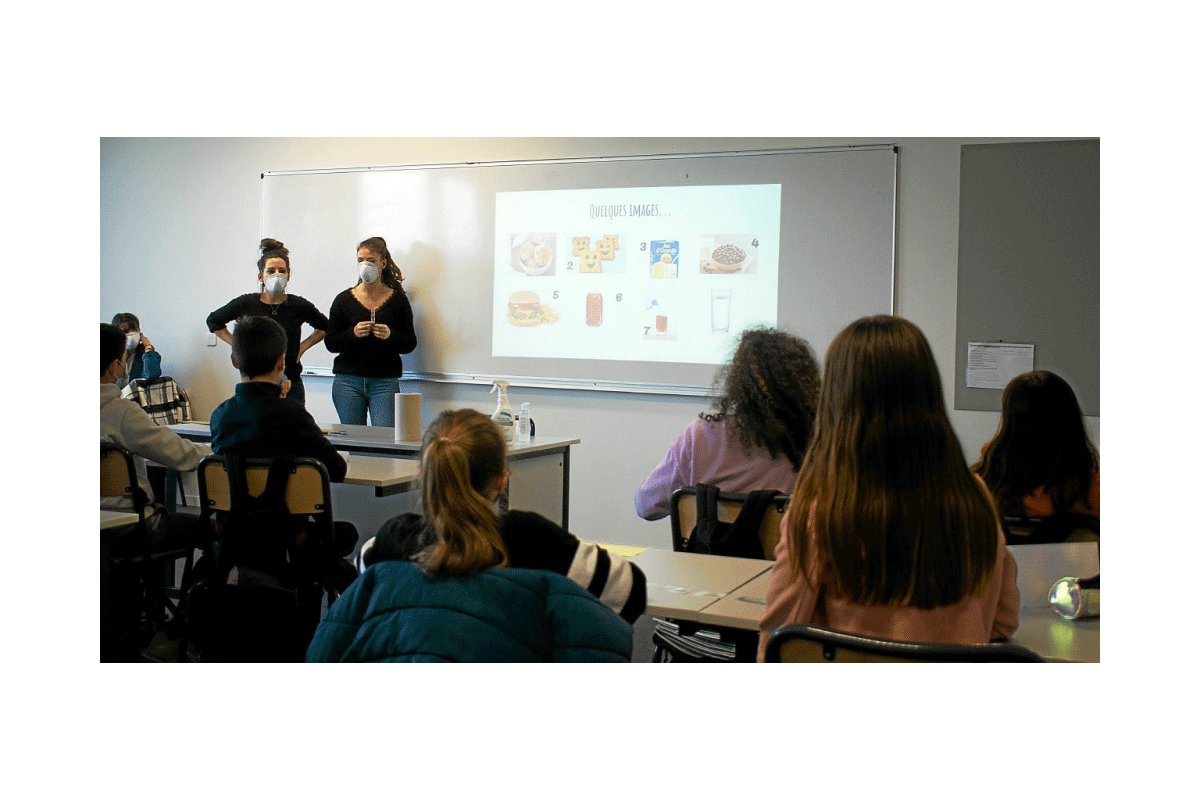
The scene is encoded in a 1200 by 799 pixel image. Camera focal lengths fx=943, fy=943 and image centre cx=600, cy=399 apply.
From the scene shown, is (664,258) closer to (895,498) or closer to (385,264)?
(385,264)

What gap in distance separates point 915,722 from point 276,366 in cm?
218

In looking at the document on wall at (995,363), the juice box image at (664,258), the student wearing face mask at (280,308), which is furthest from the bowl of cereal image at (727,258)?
the student wearing face mask at (280,308)

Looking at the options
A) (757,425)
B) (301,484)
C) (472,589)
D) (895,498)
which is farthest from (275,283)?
(895,498)

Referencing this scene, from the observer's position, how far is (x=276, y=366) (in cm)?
306

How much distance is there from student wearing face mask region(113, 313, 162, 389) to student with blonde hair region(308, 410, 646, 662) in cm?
482

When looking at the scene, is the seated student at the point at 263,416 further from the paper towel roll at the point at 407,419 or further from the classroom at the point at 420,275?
the classroom at the point at 420,275

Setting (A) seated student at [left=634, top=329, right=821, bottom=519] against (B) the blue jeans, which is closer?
(A) seated student at [left=634, top=329, right=821, bottom=519]

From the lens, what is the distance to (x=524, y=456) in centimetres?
380

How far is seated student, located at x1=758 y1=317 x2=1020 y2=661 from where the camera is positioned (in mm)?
1501

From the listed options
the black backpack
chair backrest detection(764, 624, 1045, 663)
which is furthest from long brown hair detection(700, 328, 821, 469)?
chair backrest detection(764, 624, 1045, 663)

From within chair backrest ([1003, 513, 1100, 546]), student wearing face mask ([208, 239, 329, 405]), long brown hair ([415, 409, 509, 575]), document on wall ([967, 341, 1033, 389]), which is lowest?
chair backrest ([1003, 513, 1100, 546])

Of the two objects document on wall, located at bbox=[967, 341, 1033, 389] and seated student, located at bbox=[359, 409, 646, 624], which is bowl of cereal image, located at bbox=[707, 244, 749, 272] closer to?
document on wall, located at bbox=[967, 341, 1033, 389]
